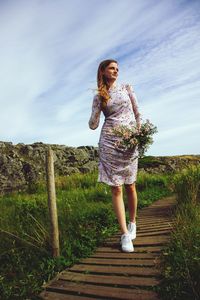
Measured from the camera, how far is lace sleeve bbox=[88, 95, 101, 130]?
4348mm

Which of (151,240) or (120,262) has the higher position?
(151,240)

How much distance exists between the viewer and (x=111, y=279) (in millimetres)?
3404

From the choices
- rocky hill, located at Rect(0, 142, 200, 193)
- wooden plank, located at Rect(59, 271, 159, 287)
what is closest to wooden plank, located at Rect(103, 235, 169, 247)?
wooden plank, located at Rect(59, 271, 159, 287)

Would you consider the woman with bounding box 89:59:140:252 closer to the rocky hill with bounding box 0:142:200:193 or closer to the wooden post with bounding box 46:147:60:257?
the wooden post with bounding box 46:147:60:257

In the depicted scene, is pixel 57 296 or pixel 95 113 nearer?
pixel 57 296

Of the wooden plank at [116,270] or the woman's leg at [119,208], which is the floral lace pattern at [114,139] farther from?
the wooden plank at [116,270]

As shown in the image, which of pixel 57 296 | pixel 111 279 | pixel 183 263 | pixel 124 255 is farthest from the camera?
pixel 124 255

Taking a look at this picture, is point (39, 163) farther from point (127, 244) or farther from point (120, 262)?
point (120, 262)

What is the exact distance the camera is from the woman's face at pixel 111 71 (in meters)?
4.34

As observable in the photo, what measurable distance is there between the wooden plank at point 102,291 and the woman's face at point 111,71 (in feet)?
7.85

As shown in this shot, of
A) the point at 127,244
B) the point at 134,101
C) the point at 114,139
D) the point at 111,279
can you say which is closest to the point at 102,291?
the point at 111,279

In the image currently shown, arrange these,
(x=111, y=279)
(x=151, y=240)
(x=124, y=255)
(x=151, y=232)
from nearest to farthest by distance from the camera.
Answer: (x=111, y=279)
(x=124, y=255)
(x=151, y=240)
(x=151, y=232)

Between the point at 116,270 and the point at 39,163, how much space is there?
8.90m

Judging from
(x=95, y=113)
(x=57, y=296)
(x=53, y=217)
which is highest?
(x=95, y=113)
